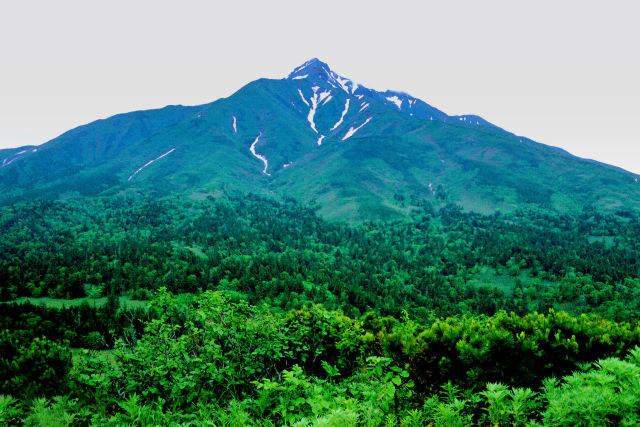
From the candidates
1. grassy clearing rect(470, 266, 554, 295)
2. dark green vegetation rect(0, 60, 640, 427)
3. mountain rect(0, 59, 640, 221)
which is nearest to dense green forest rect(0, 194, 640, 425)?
dark green vegetation rect(0, 60, 640, 427)

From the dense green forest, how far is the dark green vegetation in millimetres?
82

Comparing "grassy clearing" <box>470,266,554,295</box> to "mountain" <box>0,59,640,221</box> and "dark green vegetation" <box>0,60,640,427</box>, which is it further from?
"mountain" <box>0,59,640,221</box>

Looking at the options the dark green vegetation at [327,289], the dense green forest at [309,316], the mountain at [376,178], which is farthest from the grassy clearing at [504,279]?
the mountain at [376,178]

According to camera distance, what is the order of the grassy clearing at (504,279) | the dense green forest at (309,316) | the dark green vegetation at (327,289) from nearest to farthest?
the dense green forest at (309,316), the dark green vegetation at (327,289), the grassy clearing at (504,279)

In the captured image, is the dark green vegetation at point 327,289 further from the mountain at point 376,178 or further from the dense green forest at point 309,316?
the mountain at point 376,178

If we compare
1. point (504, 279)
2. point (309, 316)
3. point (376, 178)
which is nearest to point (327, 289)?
point (504, 279)

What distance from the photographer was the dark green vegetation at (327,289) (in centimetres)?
623

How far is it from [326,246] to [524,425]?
9115 centimetres

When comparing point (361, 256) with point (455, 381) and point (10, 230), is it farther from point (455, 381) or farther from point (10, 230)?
point (10, 230)

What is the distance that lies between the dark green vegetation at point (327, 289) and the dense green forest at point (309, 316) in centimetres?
8

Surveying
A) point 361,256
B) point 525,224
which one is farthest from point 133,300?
point 525,224

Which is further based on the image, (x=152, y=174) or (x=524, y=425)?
(x=152, y=174)

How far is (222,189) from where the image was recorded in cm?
14988

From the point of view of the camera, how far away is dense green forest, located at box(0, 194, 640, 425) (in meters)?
5.95
